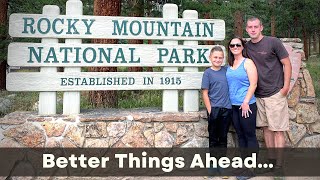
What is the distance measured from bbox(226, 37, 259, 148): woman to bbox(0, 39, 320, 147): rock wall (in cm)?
53

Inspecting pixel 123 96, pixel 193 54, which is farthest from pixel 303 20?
pixel 193 54

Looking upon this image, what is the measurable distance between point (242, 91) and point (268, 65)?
420 mm

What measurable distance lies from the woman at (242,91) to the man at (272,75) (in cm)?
14

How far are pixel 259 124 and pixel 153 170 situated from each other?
1353 mm

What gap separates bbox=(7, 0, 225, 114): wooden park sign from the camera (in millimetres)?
3967

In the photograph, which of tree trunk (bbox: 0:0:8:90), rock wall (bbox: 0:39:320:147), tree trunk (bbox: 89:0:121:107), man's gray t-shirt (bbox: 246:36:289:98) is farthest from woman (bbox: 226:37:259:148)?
tree trunk (bbox: 0:0:8:90)

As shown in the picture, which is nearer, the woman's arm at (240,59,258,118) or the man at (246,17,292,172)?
the woman's arm at (240,59,258,118)

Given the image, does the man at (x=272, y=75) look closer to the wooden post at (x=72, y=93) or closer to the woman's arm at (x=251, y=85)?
the woman's arm at (x=251, y=85)

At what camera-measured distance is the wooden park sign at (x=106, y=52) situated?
3967 millimetres

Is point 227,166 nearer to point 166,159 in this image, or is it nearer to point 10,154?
point 166,159

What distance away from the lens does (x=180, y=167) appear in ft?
13.8

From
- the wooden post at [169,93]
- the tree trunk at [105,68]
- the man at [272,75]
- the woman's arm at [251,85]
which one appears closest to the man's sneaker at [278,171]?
the man at [272,75]

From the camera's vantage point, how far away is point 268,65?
3818mm

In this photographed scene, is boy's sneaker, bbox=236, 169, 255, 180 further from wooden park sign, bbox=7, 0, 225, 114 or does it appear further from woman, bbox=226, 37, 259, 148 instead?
wooden park sign, bbox=7, 0, 225, 114
